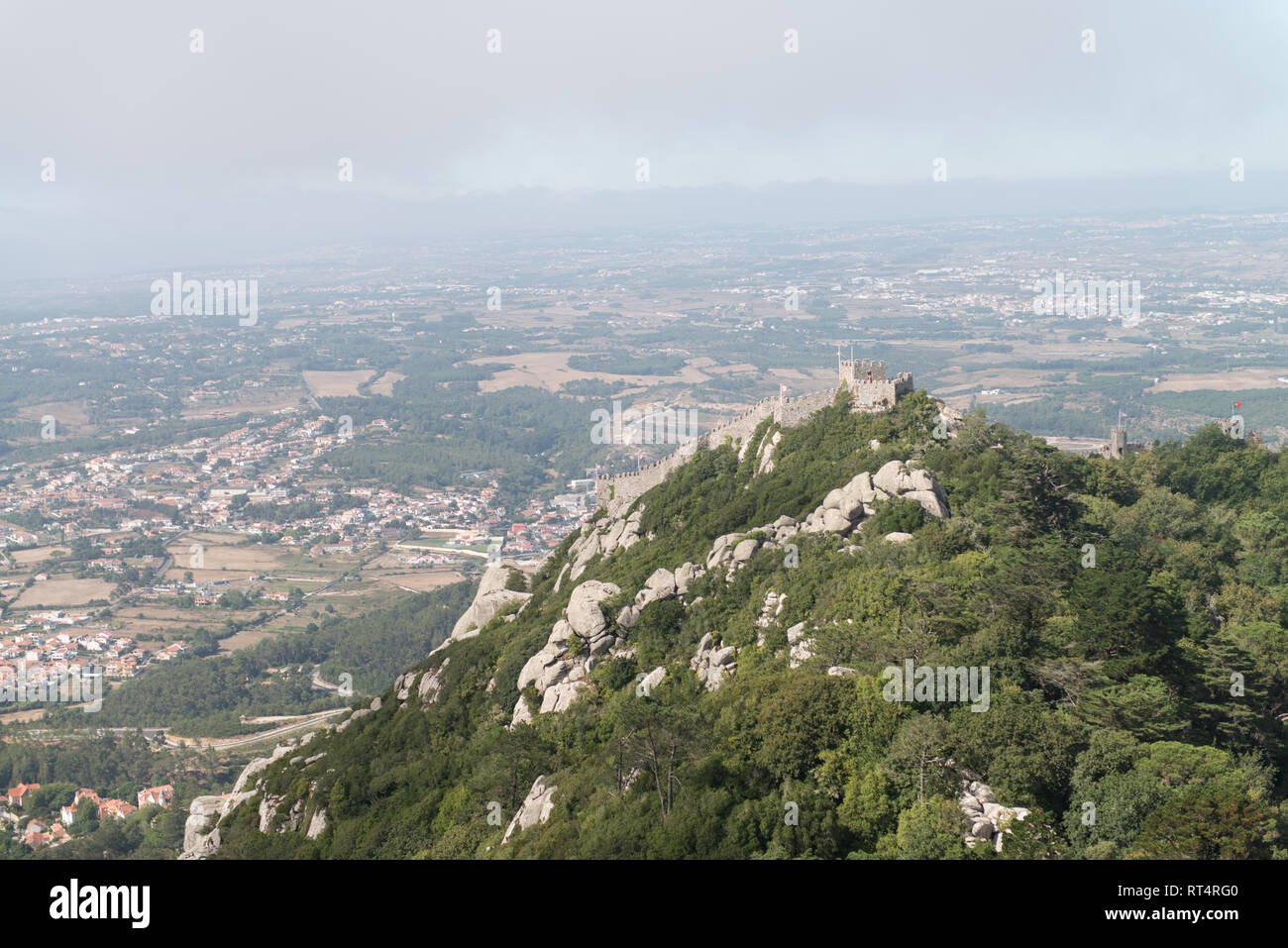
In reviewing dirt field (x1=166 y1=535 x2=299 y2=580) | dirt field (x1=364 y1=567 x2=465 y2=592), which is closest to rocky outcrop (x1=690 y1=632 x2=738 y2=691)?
dirt field (x1=364 y1=567 x2=465 y2=592)

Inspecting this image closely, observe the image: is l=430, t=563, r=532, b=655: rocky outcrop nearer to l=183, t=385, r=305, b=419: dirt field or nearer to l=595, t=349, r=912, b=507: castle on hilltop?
l=595, t=349, r=912, b=507: castle on hilltop

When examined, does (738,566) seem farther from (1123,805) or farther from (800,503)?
(1123,805)

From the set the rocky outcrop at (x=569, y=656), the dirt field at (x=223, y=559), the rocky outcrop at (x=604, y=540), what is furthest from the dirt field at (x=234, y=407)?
the rocky outcrop at (x=569, y=656)

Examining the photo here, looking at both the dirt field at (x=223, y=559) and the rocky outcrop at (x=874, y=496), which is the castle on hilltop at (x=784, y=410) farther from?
the dirt field at (x=223, y=559)

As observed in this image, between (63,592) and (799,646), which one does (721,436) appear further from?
(63,592)
